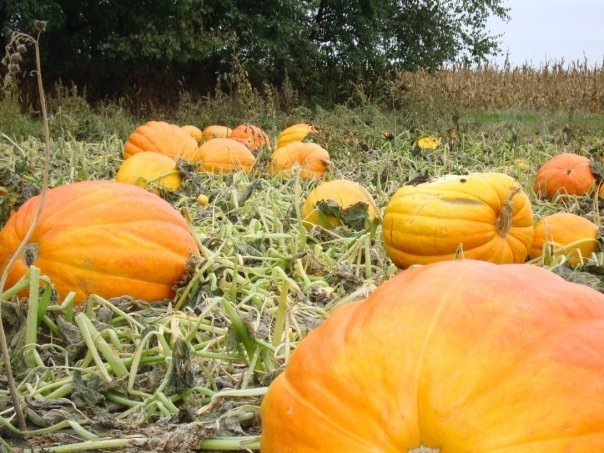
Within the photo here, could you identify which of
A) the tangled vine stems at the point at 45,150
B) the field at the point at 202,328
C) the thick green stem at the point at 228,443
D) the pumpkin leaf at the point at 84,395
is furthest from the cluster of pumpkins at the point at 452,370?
the pumpkin leaf at the point at 84,395

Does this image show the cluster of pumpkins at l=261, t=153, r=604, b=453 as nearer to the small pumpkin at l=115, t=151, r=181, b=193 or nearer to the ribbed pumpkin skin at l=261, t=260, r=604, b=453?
the ribbed pumpkin skin at l=261, t=260, r=604, b=453

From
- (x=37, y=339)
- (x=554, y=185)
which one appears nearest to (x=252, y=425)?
(x=37, y=339)

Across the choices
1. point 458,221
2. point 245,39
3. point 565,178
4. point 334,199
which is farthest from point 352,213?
point 245,39

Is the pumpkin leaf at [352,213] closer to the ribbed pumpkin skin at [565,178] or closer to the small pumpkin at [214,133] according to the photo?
the ribbed pumpkin skin at [565,178]

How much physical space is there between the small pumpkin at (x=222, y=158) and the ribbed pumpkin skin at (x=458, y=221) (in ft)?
8.00

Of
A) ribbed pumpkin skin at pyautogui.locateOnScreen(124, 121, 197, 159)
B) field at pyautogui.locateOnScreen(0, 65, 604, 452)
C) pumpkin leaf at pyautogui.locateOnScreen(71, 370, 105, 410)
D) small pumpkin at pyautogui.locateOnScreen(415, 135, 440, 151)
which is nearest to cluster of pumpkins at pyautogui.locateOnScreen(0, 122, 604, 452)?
field at pyautogui.locateOnScreen(0, 65, 604, 452)

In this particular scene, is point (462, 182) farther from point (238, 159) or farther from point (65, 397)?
point (238, 159)

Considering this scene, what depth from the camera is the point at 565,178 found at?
4.49 meters

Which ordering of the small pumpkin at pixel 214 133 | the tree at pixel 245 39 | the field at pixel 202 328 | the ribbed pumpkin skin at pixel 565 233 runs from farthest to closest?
1. the tree at pixel 245 39
2. the small pumpkin at pixel 214 133
3. the ribbed pumpkin skin at pixel 565 233
4. the field at pixel 202 328

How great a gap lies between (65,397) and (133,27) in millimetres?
13861

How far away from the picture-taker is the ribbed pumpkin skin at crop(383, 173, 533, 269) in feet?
8.86

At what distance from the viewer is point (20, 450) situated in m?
1.48

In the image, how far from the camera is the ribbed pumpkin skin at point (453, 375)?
1.02 m

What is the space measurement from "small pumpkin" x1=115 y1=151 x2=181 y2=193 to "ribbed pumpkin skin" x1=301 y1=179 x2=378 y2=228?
3.06 feet
